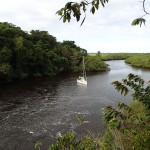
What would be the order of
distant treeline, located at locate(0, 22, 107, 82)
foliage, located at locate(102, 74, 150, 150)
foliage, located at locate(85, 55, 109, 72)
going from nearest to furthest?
foliage, located at locate(102, 74, 150, 150) → distant treeline, located at locate(0, 22, 107, 82) → foliage, located at locate(85, 55, 109, 72)

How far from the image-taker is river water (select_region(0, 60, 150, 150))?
71.1 ft

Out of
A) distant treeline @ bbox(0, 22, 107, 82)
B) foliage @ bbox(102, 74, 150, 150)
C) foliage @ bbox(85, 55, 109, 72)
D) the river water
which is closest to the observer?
foliage @ bbox(102, 74, 150, 150)

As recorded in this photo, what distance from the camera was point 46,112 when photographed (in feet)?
95.1

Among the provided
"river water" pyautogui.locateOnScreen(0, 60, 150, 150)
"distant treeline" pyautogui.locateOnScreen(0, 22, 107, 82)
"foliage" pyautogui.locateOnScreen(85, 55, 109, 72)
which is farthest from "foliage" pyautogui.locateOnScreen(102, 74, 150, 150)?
"foliage" pyautogui.locateOnScreen(85, 55, 109, 72)

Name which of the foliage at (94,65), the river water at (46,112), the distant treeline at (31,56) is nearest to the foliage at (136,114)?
the river water at (46,112)

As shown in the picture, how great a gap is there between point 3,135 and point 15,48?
32.3 metres

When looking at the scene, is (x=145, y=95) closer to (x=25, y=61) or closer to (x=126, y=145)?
(x=126, y=145)

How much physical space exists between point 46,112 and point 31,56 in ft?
94.9

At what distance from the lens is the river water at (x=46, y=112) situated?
21656 mm

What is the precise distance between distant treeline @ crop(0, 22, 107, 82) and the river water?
284 inches

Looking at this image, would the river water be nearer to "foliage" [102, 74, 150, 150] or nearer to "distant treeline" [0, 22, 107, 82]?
"distant treeline" [0, 22, 107, 82]

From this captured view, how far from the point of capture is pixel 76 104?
32875 mm

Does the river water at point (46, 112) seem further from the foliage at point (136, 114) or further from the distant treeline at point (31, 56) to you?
the foliage at point (136, 114)

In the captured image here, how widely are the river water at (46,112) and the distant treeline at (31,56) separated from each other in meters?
7.22
